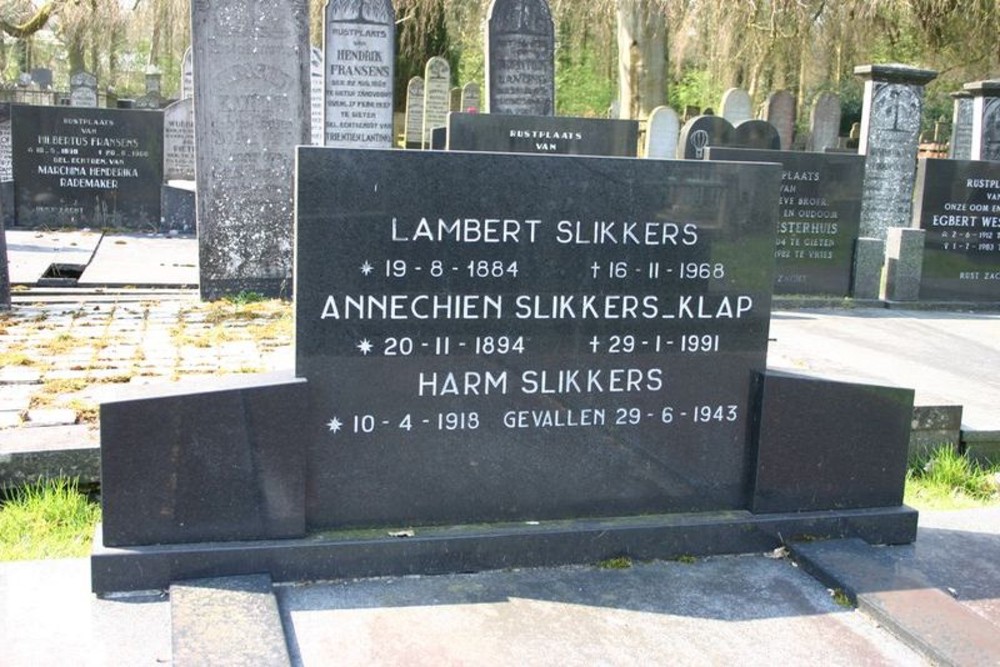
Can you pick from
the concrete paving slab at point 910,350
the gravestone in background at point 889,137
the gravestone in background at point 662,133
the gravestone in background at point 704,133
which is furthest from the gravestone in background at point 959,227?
the gravestone in background at point 662,133

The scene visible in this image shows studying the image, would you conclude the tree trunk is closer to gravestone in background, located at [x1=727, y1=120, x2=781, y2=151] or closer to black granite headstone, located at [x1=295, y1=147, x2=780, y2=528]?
gravestone in background, located at [x1=727, y1=120, x2=781, y2=151]

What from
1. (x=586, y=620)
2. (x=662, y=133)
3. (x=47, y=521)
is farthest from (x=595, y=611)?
(x=662, y=133)

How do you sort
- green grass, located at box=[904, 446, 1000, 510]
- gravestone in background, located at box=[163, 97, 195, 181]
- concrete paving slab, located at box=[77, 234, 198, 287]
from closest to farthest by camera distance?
green grass, located at box=[904, 446, 1000, 510]
concrete paving slab, located at box=[77, 234, 198, 287]
gravestone in background, located at box=[163, 97, 195, 181]

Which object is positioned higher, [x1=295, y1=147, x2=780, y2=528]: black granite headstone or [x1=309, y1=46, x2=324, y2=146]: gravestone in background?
[x1=309, y1=46, x2=324, y2=146]: gravestone in background

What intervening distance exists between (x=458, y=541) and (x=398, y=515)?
0.72 feet

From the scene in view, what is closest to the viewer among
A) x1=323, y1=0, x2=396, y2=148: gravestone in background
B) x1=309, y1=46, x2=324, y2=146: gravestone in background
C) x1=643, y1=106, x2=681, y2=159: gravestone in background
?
x1=323, y1=0, x2=396, y2=148: gravestone in background

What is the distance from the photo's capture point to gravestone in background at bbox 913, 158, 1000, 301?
388 inches

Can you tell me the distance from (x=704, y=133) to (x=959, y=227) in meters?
5.21

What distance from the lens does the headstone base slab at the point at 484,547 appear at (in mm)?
3133

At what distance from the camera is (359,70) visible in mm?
11750

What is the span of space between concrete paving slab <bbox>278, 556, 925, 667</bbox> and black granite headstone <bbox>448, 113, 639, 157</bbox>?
7.52 metres

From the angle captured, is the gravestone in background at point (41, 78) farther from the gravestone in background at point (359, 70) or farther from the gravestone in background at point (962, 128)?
the gravestone in background at point (962, 128)

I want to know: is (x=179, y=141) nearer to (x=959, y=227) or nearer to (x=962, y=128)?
(x=959, y=227)

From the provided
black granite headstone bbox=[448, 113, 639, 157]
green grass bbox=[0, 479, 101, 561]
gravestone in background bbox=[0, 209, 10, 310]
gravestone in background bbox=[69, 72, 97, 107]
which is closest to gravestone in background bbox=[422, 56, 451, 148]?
gravestone in background bbox=[69, 72, 97, 107]
